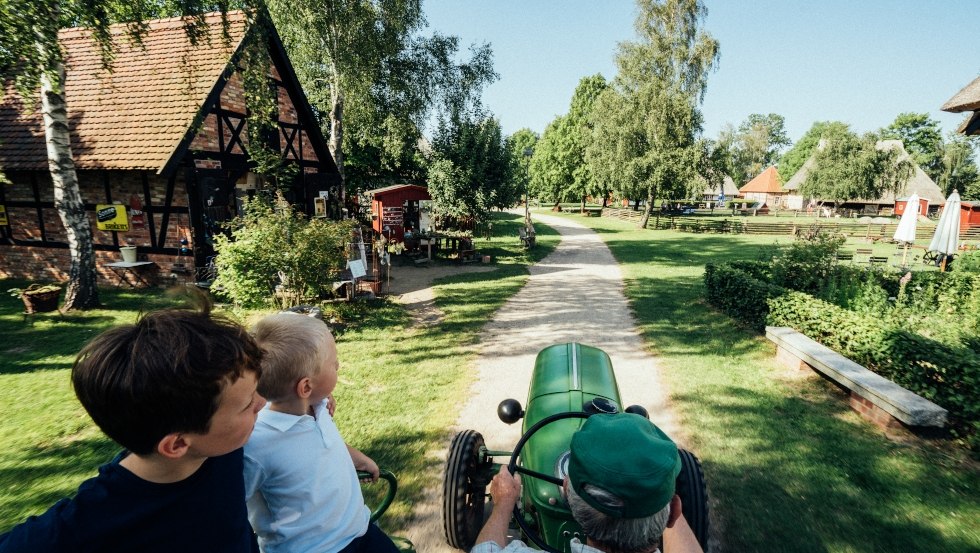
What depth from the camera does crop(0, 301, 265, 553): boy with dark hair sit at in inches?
41.5

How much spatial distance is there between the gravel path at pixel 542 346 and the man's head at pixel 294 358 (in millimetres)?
2331

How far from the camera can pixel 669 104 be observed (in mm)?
29062

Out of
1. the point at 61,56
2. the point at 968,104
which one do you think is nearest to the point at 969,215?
the point at 968,104

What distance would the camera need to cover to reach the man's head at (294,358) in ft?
5.84

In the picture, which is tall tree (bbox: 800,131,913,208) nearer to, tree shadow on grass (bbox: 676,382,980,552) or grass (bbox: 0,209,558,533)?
grass (bbox: 0,209,558,533)

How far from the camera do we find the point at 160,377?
3.52 feet

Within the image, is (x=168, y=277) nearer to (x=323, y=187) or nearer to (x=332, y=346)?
(x=323, y=187)

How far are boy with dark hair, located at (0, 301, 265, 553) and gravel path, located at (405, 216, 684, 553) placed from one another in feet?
8.83

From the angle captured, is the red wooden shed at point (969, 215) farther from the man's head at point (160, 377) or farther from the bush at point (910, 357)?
the man's head at point (160, 377)

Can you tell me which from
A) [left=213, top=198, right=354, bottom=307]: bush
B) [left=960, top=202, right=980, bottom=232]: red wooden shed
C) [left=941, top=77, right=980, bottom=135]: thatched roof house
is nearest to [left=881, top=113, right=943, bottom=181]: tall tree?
[left=960, top=202, right=980, bottom=232]: red wooden shed

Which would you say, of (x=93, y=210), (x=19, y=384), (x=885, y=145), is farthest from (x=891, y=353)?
(x=885, y=145)

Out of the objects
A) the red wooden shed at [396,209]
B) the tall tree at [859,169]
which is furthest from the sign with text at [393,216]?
the tall tree at [859,169]

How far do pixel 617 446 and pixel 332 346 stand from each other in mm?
1272

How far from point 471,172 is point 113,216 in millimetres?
11083
